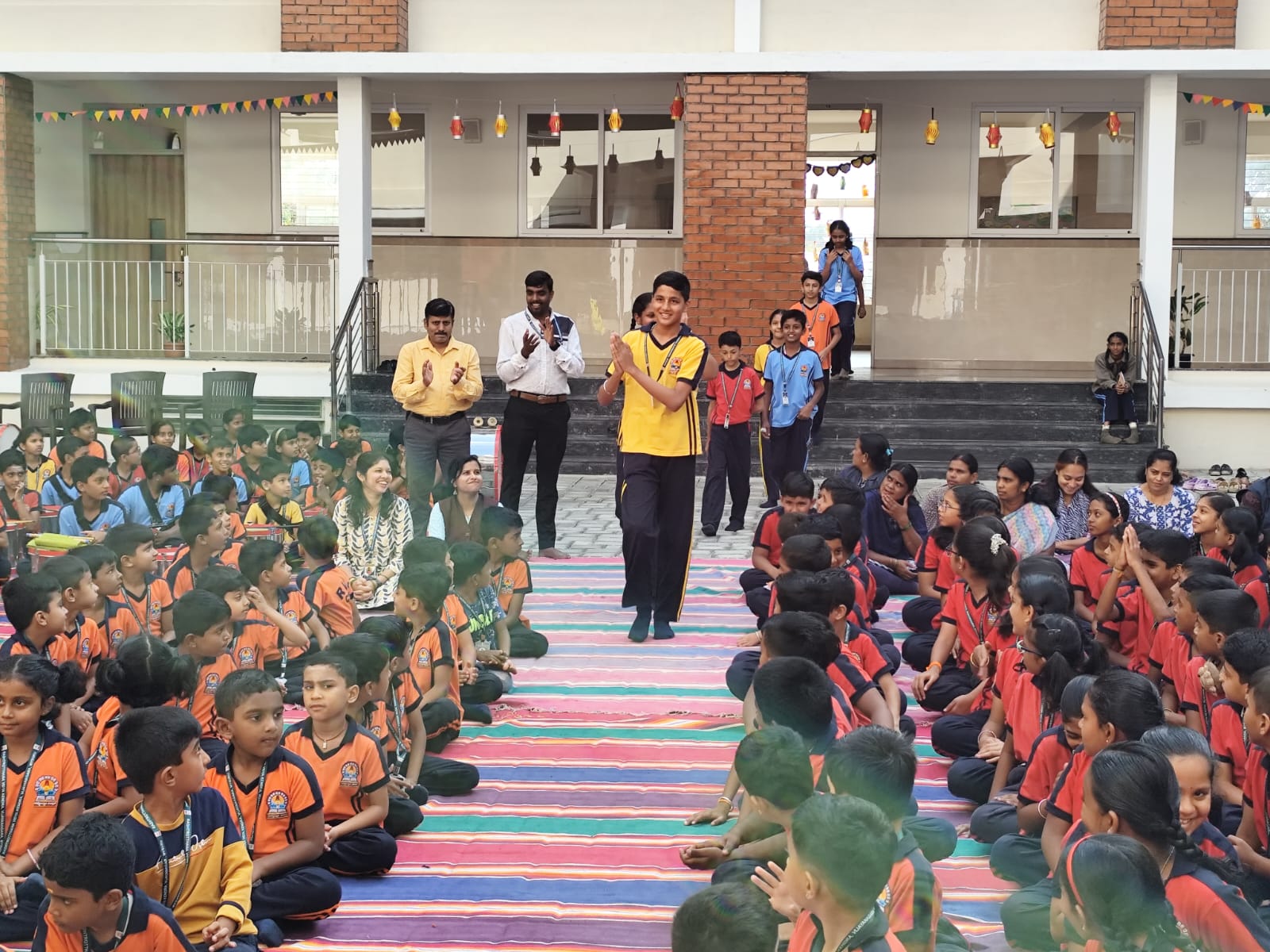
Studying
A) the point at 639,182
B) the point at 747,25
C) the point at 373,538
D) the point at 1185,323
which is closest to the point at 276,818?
the point at 373,538

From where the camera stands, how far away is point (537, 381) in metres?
9.94

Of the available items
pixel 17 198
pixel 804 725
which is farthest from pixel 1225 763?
pixel 17 198

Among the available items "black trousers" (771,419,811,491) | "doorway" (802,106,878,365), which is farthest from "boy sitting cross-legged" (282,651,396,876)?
"doorway" (802,106,878,365)

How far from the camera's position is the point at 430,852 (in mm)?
5062

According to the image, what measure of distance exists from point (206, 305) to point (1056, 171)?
29.7 feet

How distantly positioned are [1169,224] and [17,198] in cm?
1110

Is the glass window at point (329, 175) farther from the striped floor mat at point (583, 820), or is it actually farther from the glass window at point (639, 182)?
the striped floor mat at point (583, 820)

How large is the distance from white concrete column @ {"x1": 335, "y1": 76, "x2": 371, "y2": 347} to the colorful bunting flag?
484 mm

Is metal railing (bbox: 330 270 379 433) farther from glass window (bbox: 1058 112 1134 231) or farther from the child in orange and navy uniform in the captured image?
the child in orange and navy uniform

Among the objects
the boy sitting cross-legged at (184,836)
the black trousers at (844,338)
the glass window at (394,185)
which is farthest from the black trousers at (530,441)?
the glass window at (394,185)

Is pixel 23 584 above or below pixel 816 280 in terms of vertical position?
below

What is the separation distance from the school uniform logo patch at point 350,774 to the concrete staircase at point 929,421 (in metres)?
9.22

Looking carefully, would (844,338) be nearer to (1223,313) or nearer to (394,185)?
(1223,313)

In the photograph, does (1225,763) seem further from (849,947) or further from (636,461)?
(636,461)
